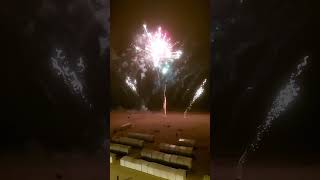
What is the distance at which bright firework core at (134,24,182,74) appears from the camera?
19.9 m

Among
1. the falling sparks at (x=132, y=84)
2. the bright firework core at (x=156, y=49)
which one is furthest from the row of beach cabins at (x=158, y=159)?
the bright firework core at (x=156, y=49)

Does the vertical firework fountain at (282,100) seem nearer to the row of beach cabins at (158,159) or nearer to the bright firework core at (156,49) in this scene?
the row of beach cabins at (158,159)

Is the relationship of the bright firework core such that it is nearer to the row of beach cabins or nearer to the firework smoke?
the row of beach cabins

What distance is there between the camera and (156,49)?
20.8 metres

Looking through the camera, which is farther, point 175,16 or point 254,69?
point 175,16

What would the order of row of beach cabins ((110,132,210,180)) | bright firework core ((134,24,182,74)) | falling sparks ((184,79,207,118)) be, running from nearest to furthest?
row of beach cabins ((110,132,210,180)), falling sparks ((184,79,207,118)), bright firework core ((134,24,182,74))

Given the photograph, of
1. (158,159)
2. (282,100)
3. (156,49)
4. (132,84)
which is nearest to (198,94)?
(156,49)

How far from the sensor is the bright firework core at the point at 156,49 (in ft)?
65.3

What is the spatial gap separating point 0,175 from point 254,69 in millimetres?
3901

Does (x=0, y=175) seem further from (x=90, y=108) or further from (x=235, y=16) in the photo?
(x=235, y=16)

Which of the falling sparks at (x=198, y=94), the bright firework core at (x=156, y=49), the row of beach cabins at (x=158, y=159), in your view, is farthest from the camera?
the bright firework core at (x=156, y=49)

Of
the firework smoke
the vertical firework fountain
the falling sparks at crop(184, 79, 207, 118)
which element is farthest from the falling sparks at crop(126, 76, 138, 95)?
the vertical firework fountain

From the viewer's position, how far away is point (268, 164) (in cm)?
391

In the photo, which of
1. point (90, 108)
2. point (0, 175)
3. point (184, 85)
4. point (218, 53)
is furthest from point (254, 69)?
point (184, 85)
